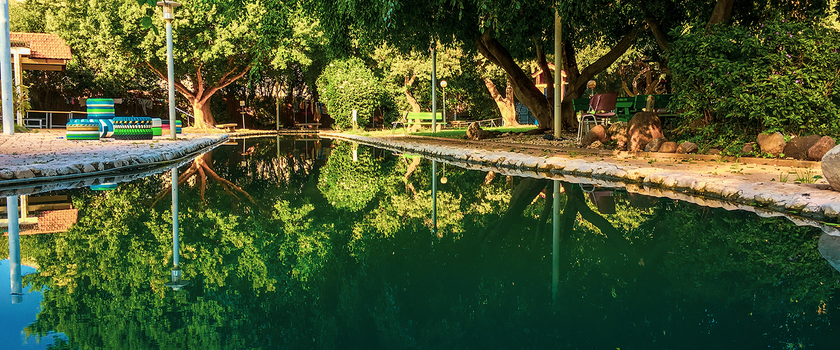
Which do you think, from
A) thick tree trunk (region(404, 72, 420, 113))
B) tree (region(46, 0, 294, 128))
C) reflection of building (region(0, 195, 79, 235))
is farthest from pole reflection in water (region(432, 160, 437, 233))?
thick tree trunk (region(404, 72, 420, 113))

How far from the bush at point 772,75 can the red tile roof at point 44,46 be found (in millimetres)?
27243

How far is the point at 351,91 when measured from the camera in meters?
34.3

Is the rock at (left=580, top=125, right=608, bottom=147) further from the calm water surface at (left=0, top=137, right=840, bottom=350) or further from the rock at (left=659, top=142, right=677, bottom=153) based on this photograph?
the calm water surface at (left=0, top=137, right=840, bottom=350)

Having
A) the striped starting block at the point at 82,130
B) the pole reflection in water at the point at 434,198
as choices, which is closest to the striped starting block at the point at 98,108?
the striped starting block at the point at 82,130

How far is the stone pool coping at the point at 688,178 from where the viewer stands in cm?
682

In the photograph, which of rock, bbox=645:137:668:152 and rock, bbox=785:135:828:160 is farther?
rock, bbox=645:137:668:152

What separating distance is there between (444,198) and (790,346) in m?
5.47

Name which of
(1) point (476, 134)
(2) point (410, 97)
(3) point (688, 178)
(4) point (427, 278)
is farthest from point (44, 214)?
(2) point (410, 97)

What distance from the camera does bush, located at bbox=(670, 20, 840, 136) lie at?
431 inches

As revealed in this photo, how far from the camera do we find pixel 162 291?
3.85m

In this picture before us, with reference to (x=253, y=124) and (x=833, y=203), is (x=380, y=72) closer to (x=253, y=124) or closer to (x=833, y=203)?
(x=253, y=124)

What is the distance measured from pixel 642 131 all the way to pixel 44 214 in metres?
11.2

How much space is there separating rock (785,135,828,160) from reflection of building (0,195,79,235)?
10865 mm

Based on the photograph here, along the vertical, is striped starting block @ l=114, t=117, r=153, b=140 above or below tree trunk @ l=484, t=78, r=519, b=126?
below
